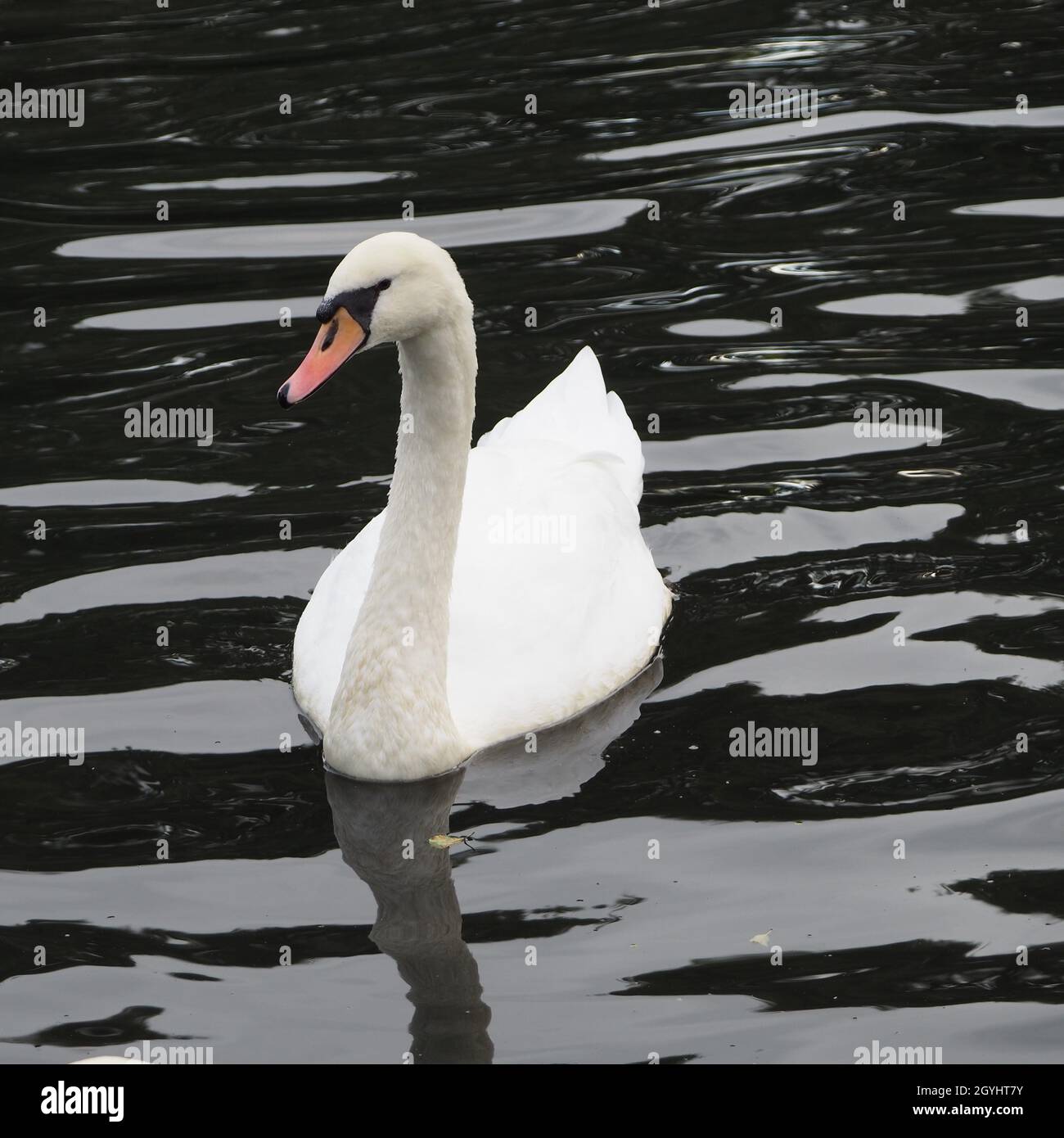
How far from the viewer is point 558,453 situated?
A: 9.02m

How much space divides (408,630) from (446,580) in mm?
255

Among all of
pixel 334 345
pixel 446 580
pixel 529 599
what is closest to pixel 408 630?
pixel 446 580

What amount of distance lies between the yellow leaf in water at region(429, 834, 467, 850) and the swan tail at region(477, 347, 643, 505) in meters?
2.58

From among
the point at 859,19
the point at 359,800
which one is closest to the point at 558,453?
the point at 359,800

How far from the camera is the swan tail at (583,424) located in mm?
9289

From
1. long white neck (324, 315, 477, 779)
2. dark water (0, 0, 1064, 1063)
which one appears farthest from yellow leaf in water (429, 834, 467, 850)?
long white neck (324, 315, 477, 779)

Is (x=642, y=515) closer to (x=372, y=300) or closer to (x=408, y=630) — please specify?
(x=408, y=630)

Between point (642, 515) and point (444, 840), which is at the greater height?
point (642, 515)

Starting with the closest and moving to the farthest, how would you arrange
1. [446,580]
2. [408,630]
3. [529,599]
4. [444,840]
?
[444,840] → [408,630] → [446,580] → [529,599]

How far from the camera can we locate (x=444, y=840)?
22.8 feet

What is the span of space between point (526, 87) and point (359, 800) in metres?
9.10

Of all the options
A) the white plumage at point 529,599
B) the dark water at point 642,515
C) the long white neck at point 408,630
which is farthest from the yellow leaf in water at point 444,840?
the white plumage at point 529,599

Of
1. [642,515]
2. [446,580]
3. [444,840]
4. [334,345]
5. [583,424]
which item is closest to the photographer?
[334,345]

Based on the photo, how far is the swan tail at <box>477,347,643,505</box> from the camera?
30.5 ft
